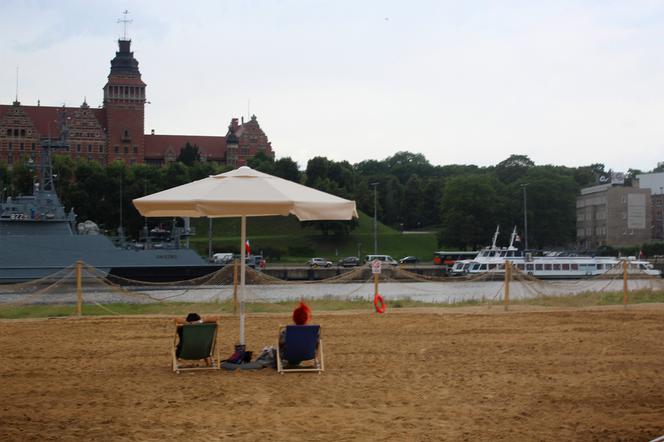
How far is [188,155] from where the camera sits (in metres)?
107

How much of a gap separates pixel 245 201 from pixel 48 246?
35.3 metres

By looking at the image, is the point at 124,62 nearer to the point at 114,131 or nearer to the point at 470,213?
the point at 114,131

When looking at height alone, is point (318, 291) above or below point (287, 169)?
below

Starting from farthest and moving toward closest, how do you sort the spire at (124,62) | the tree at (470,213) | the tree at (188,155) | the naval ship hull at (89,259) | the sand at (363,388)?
1. the spire at (124,62)
2. the tree at (188,155)
3. the tree at (470,213)
4. the naval ship hull at (89,259)
5. the sand at (363,388)

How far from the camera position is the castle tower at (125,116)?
11112 centimetres

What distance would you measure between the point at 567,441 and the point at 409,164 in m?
141

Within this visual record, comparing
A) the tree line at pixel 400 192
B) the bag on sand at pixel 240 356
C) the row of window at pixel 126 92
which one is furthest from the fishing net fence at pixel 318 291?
the row of window at pixel 126 92

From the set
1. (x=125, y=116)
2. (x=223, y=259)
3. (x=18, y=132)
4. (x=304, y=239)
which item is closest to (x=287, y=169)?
(x=304, y=239)

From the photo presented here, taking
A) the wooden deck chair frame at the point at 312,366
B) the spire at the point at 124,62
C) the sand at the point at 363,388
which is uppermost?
the spire at the point at 124,62

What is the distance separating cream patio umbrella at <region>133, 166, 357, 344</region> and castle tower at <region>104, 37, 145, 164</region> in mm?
102335

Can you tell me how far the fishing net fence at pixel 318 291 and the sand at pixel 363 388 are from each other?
2.02 metres

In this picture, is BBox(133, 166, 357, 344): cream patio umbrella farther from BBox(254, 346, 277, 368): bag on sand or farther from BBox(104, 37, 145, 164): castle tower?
BBox(104, 37, 145, 164): castle tower

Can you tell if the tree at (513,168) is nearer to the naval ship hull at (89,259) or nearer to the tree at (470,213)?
the tree at (470,213)

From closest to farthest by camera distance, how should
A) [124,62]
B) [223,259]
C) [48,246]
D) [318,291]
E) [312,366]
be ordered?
[312,366], [318,291], [48,246], [223,259], [124,62]
